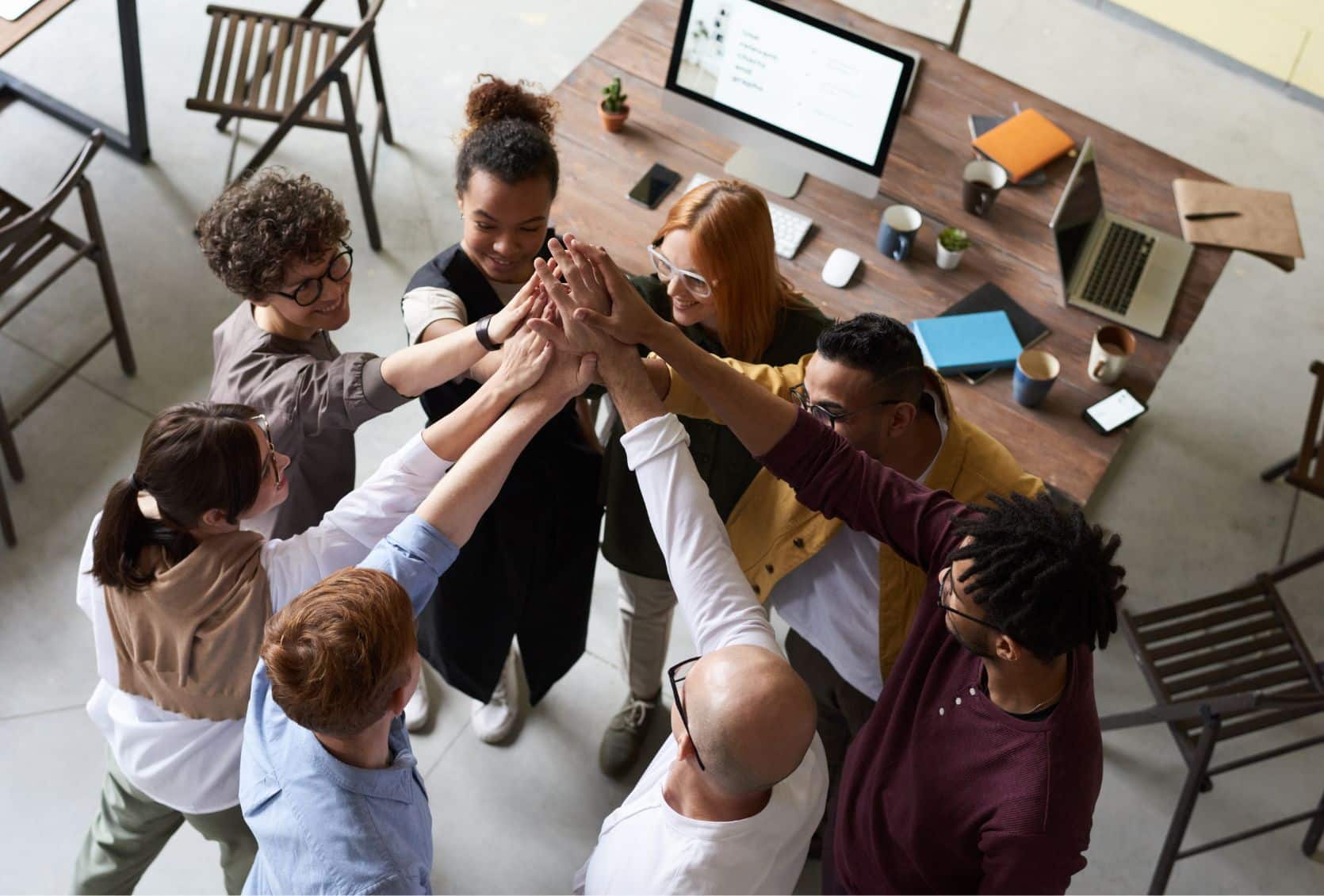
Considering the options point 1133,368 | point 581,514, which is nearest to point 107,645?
point 581,514

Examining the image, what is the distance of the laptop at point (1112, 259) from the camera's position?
3088mm

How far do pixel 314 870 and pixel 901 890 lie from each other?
3.37 feet

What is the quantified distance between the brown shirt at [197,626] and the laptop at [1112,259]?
86.3 inches

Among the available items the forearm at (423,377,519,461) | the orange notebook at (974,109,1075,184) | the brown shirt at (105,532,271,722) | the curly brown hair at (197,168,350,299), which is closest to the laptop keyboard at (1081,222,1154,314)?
the orange notebook at (974,109,1075,184)

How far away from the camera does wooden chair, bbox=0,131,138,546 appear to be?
3295 millimetres

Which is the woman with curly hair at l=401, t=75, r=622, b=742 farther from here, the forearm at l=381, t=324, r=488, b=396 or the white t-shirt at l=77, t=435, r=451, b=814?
the white t-shirt at l=77, t=435, r=451, b=814

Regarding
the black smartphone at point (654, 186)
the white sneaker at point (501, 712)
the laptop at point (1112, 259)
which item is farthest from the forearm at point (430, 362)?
the laptop at point (1112, 259)

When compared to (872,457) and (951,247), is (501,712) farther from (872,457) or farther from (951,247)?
(951,247)

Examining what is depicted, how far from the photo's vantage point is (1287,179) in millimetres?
4656

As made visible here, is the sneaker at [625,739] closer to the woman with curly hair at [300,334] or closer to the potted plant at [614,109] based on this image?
the woman with curly hair at [300,334]

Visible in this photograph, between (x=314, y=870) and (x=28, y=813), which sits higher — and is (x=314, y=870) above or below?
above

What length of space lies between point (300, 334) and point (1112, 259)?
84.6 inches

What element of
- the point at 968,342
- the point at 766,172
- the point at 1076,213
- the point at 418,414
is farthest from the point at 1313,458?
the point at 418,414

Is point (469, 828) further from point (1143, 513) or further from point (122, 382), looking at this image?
point (1143, 513)
